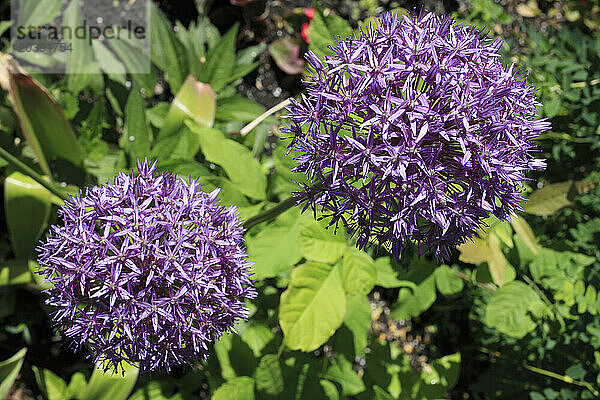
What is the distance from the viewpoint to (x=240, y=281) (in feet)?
4.97

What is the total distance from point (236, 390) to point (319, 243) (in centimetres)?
61

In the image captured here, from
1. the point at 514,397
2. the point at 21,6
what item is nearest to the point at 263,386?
the point at 514,397

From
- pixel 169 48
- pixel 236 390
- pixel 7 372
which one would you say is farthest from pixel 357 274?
pixel 7 372

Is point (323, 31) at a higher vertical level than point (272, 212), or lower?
higher

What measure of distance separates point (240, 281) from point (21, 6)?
2.05 m

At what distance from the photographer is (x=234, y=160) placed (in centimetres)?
182

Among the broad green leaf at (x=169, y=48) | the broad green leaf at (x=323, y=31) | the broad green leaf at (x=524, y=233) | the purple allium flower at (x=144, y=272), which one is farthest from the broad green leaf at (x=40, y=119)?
the broad green leaf at (x=524, y=233)

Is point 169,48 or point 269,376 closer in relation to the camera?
point 269,376

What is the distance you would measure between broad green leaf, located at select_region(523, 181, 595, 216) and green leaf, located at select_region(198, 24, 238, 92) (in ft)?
5.37

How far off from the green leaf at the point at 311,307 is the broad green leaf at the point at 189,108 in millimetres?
915

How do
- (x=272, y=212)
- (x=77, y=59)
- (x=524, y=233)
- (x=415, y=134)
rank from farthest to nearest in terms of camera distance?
(x=77, y=59), (x=524, y=233), (x=272, y=212), (x=415, y=134)

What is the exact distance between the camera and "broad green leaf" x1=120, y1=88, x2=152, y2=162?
2.10m

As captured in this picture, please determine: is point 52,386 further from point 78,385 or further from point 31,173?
point 31,173

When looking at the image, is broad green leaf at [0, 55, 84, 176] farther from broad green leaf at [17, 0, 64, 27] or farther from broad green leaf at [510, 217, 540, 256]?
broad green leaf at [510, 217, 540, 256]
